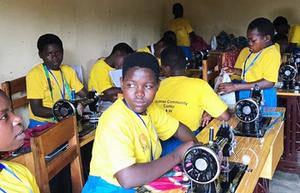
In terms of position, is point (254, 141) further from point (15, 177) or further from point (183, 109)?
point (15, 177)

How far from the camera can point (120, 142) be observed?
1492mm

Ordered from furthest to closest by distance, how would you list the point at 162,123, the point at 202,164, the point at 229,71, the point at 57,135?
the point at 229,71
the point at 162,123
the point at 57,135
the point at 202,164

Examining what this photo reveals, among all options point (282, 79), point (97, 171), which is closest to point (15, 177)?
point (97, 171)

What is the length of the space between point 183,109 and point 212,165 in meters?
1.02

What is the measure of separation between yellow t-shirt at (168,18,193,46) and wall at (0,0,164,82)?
0.59 meters

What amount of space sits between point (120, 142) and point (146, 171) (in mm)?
154

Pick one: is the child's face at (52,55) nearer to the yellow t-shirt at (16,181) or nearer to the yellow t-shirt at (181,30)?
the yellow t-shirt at (16,181)

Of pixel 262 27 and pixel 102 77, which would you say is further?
pixel 102 77

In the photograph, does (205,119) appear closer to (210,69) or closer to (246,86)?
(246,86)

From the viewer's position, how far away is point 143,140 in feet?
5.37

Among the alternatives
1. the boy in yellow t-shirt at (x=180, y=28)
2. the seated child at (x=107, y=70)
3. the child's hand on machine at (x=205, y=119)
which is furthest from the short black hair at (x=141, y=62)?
the boy in yellow t-shirt at (x=180, y=28)

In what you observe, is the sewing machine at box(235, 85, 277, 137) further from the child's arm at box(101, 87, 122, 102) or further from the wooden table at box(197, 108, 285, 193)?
the child's arm at box(101, 87, 122, 102)

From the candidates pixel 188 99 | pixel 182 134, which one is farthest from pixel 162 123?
pixel 188 99

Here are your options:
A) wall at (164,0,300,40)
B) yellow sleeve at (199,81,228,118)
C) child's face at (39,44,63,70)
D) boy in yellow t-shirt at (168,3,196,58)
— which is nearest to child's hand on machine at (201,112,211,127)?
yellow sleeve at (199,81,228,118)
